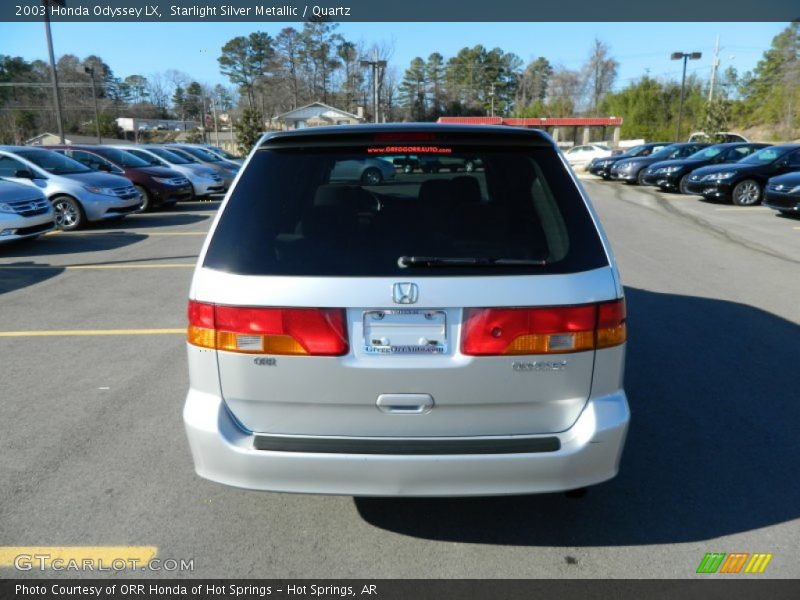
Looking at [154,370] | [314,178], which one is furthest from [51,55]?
[314,178]

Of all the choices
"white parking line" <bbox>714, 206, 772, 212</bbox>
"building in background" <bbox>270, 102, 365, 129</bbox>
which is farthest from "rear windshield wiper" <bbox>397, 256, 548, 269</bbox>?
"building in background" <bbox>270, 102, 365, 129</bbox>

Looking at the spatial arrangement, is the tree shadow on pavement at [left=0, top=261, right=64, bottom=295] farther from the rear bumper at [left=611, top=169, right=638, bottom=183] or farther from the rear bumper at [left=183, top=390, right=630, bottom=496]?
the rear bumper at [left=611, top=169, right=638, bottom=183]

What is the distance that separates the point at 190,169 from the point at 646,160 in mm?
16515

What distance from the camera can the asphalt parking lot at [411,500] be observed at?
2854 mm

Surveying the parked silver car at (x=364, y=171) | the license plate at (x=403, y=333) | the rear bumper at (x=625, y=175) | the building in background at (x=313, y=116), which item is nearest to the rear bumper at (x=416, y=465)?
the license plate at (x=403, y=333)

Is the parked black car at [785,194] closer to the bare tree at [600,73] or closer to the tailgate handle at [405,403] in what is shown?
the tailgate handle at [405,403]

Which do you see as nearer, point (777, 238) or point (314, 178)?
point (314, 178)

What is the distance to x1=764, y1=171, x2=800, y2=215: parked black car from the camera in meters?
12.7

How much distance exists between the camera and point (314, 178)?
10.3 ft

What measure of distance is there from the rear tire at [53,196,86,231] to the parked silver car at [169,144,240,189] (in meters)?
6.78

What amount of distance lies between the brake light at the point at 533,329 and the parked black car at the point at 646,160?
22480 mm

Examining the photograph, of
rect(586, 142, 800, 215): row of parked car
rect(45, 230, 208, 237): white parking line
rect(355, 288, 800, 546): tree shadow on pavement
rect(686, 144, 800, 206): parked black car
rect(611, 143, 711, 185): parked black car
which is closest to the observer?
rect(355, 288, 800, 546): tree shadow on pavement
